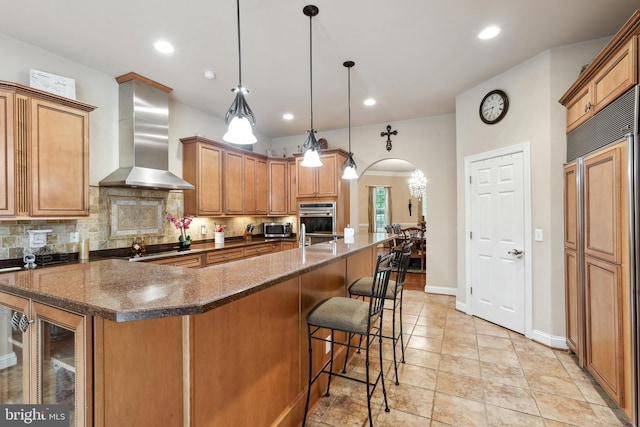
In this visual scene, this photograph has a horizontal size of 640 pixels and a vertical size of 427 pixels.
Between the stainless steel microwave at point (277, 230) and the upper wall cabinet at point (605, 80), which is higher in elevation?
the upper wall cabinet at point (605, 80)

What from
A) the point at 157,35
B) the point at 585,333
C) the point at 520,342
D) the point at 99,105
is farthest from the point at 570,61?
the point at 99,105

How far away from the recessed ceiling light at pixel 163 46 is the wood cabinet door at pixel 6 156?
1236mm

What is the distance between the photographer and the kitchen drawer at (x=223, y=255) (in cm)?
390

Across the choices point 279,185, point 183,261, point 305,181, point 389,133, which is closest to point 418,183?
point 389,133

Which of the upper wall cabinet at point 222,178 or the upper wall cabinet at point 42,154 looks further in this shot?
the upper wall cabinet at point 222,178

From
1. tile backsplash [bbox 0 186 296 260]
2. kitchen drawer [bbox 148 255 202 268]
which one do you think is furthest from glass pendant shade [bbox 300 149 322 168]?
tile backsplash [bbox 0 186 296 260]

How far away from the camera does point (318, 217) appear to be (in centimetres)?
515

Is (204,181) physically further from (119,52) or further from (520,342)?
(520,342)

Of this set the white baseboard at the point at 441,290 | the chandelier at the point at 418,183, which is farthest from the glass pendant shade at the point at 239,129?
the chandelier at the point at 418,183

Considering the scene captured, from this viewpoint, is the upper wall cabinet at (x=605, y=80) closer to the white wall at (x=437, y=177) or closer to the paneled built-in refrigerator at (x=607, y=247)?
the paneled built-in refrigerator at (x=607, y=247)

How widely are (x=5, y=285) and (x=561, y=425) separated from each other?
3195 mm

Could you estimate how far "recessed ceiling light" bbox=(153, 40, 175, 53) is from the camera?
9.00 feet

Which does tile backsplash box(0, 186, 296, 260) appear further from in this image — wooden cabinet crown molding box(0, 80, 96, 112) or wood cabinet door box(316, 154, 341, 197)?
wood cabinet door box(316, 154, 341, 197)

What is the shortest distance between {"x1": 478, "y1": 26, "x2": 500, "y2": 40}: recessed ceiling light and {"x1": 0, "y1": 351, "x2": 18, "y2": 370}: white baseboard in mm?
3964
